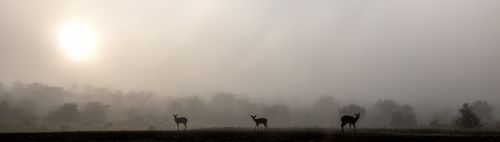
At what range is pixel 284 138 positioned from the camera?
45.4 metres

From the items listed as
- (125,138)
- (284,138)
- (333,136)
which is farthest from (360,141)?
(125,138)

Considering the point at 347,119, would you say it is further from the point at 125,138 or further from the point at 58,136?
→ the point at 58,136

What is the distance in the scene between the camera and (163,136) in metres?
49.5

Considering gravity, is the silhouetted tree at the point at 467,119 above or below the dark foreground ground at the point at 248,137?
above

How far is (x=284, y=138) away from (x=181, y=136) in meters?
11.2

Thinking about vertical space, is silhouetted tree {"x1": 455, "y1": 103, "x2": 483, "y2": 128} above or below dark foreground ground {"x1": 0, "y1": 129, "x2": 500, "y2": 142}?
above

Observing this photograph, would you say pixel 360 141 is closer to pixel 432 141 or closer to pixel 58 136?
pixel 432 141

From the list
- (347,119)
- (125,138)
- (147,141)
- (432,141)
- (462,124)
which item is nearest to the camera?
(432,141)

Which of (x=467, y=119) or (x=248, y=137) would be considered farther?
(x=467, y=119)

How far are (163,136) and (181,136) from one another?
1824 mm

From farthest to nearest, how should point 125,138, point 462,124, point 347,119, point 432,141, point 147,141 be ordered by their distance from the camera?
point 462,124
point 347,119
point 125,138
point 147,141
point 432,141

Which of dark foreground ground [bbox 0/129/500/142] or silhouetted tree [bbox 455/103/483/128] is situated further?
silhouetted tree [bbox 455/103/483/128]

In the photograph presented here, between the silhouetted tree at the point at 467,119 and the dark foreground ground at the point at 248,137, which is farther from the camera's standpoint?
the silhouetted tree at the point at 467,119

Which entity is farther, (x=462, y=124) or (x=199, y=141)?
(x=462, y=124)
